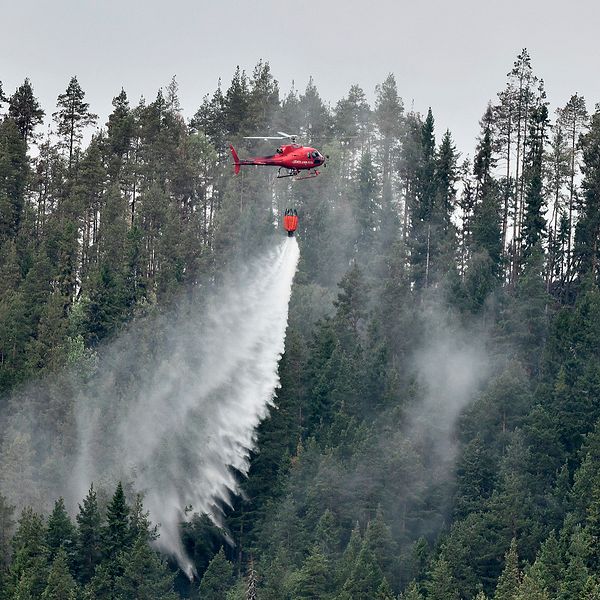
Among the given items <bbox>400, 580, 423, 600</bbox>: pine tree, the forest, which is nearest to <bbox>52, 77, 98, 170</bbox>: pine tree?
the forest

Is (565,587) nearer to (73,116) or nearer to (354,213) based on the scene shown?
(354,213)

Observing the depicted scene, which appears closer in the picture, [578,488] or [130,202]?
[578,488]

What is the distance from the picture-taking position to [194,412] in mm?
102188

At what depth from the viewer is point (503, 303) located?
10800cm

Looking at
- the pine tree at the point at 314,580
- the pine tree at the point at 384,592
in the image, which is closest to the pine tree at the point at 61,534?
the pine tree at the point at 314,580

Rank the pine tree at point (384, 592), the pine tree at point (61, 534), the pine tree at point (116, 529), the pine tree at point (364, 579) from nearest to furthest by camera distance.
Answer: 1. the pine tree at point (384, 592)
2. the pine tree at point (364, 579)
3. the pine tree at point (116, 529)
4. the pine tree at point (61, 534)

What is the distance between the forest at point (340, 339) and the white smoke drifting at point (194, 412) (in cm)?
92

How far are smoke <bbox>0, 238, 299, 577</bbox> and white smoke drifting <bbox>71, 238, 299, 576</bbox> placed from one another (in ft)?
0.19

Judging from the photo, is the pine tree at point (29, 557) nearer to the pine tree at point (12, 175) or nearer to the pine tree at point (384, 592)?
the pine tree at point (384, 592)

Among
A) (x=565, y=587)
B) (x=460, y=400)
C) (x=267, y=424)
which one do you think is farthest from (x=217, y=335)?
(x=565, y=587)

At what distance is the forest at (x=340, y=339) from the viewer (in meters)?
90.8

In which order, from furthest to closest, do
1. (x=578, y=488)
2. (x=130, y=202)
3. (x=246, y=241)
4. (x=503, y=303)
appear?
(x=130, y=202) → (x=246, y=241) → (x=503, y=303) → (x=578, y=488)

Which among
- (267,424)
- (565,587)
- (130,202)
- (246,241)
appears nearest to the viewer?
(565,587)

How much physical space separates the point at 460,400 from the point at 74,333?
2500 centimetres
